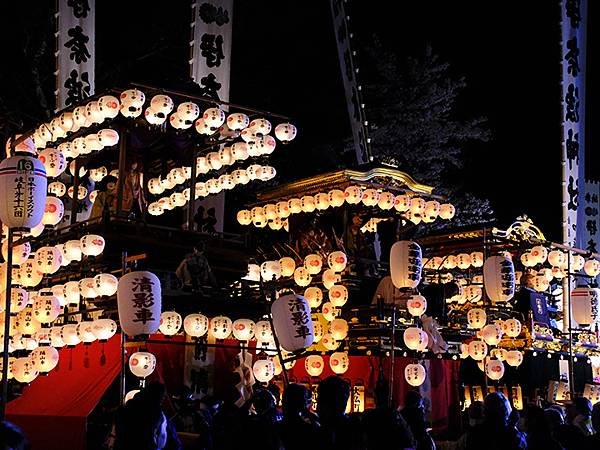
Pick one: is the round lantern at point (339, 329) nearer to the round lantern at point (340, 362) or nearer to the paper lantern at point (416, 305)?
the round lantern at point (340, 362)

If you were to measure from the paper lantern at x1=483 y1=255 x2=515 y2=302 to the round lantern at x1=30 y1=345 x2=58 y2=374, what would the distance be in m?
8.86

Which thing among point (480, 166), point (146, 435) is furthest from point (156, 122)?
point (480, 166)

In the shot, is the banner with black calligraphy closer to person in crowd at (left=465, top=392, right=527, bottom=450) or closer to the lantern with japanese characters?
the lantern with japanese characters

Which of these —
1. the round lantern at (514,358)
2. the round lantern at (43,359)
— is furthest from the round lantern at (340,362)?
the round lantern at (43,359)

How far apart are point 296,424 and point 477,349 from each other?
43.1 ft

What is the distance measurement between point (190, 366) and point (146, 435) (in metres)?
9.49

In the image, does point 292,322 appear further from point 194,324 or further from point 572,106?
point 572,106

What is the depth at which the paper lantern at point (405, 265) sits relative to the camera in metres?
16.0

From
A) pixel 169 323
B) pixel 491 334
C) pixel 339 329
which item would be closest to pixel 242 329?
pixel 169 323

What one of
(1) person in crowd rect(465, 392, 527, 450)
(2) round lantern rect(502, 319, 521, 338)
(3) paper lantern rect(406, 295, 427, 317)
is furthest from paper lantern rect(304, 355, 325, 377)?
(1) person in crowd rect(465, 392, 527, 450)

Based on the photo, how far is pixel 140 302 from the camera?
476 inches

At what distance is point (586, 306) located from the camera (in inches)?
763

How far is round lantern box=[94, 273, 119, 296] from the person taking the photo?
542 inches

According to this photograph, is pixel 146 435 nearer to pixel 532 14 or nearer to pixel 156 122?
pixel 156 122
